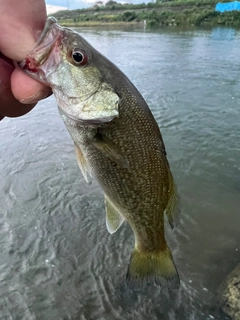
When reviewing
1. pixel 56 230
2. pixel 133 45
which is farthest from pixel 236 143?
pixel 133 45

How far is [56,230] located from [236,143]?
17.4 feet

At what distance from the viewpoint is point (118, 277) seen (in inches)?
206

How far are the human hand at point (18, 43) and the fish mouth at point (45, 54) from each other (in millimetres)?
30

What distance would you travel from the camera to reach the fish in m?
1.92

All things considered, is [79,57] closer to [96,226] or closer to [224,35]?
[96,226]

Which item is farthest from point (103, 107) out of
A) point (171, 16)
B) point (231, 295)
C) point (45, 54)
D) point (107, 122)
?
point (171, 16)

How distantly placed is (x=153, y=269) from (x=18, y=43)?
178 cm

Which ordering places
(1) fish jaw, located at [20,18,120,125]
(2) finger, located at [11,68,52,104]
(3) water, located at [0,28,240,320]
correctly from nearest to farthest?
(2) finger, located at [11,68,52,104], (1) fish jaw, located at [20,18,120,125], (3) water, located at [0,28,240,320]

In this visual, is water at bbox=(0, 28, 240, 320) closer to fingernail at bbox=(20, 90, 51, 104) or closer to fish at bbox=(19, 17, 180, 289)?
fish at bbox=(19, 17, 180, 289)

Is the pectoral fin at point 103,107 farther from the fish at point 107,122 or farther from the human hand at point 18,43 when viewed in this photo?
the human hand at point 18,43

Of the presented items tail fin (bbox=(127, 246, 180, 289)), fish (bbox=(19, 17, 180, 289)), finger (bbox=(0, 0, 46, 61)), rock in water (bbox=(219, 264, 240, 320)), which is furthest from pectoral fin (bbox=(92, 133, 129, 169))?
rock in water (bbox=(219, 264, 240, 320))

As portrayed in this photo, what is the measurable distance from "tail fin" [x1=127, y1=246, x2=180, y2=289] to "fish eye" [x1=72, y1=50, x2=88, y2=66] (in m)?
1.38

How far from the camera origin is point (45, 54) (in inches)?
70.1

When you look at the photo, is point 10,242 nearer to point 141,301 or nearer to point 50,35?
point 141,301
